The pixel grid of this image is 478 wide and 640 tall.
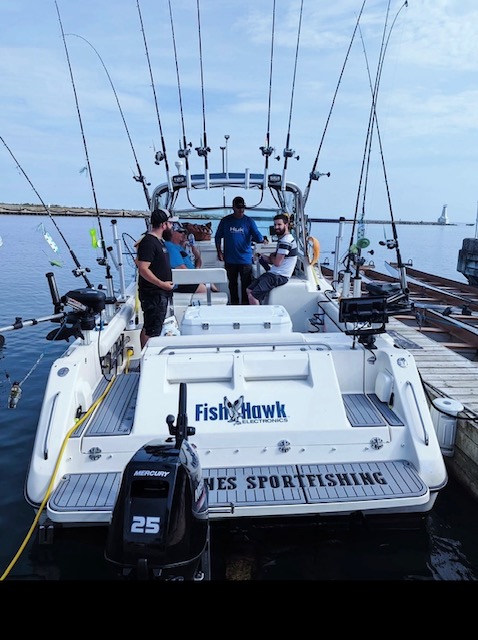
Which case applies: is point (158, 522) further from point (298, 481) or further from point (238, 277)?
point (238, 277)

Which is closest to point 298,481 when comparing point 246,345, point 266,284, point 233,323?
point 246,345

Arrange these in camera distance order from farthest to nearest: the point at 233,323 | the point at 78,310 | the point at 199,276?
the point at 199,276
the point at 233,323
the point at 78,310

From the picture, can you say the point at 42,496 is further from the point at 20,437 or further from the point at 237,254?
the point at 237,254

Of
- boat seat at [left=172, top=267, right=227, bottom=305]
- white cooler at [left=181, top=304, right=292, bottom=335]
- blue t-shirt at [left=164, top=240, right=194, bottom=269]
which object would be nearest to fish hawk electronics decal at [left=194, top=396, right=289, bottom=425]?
white cooler at [left=181, top=304, right=292, bottom=335]

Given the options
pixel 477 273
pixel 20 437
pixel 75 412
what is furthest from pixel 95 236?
pixel 477 273

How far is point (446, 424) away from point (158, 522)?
3182 millimetres

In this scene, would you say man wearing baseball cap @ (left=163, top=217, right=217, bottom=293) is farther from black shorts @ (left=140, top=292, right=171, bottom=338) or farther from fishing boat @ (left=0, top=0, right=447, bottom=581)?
fishing boat @ (left=0, top=0, right=447, bottom=581)

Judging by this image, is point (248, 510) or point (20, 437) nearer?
point (248, 510)

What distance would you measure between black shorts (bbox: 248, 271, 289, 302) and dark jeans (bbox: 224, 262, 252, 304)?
0.58 meters

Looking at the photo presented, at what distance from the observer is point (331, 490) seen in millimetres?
2730

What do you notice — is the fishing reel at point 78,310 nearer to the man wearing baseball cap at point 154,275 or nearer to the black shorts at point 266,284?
the man wearing baseball cap at point 154,275

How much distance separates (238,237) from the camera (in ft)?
19.2

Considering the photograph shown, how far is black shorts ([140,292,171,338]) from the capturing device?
477 centimetres

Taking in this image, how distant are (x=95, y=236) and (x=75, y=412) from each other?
3334 mm
